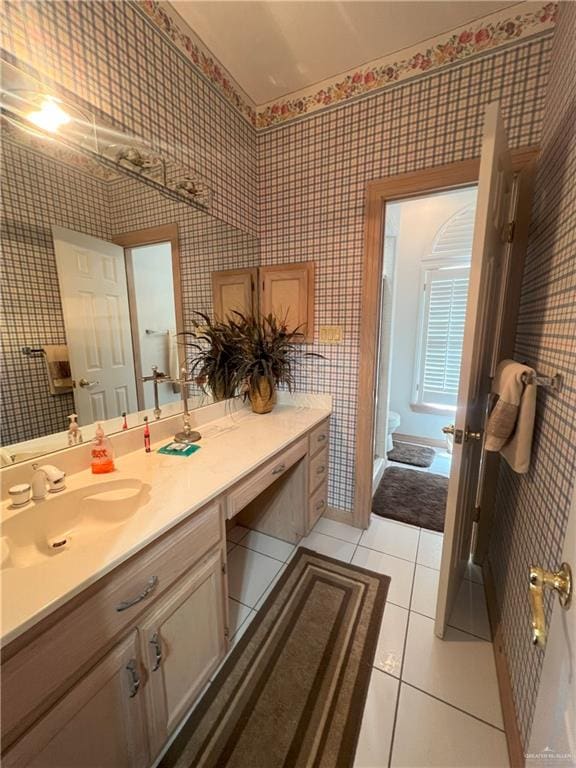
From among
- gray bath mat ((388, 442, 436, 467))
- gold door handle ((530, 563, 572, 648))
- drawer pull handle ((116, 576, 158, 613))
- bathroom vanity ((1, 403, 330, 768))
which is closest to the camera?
gold door handle ((530, 563, 572, 648))

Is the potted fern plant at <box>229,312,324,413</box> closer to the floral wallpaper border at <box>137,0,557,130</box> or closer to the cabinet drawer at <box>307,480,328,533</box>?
the cabinet drawer at <box>307,480,328,533</box>

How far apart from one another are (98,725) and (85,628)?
0.27m

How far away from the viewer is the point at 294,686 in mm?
1133

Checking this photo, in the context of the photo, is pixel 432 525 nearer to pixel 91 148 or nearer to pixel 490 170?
pixel 490 170

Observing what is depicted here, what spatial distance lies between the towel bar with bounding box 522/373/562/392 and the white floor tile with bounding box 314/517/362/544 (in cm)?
138

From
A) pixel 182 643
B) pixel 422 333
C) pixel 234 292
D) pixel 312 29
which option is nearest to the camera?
pixel 182 643

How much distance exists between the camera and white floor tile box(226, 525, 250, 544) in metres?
1.94

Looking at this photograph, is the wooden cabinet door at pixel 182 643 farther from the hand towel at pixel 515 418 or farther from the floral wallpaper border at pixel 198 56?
the floral wallpaper border at pixel 198 56

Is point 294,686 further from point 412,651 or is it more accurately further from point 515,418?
point 515,418

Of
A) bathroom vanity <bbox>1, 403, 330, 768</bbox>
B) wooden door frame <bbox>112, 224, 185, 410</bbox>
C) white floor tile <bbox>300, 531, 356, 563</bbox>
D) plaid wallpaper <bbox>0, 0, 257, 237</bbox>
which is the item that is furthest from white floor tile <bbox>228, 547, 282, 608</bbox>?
plaid wallpaper <bbox>0, 0, 257, 237</bbox>

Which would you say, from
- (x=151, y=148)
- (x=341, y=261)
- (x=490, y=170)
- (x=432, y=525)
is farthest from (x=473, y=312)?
(x=432, y=525)

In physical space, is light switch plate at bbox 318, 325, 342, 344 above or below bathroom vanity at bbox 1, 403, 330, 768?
above

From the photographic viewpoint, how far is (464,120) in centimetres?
145

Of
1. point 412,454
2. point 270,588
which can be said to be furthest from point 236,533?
point 412,454
